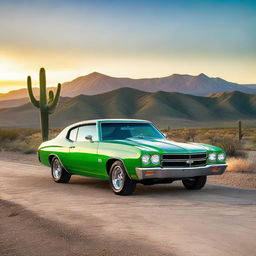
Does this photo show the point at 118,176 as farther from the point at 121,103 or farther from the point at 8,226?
the point at 121,103

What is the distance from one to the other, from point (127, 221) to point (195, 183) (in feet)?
14.9

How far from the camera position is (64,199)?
1134cm

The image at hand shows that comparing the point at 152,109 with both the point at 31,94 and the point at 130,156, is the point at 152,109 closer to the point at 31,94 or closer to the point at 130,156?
the point at 31,94

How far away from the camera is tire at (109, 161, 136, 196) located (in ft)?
37.9

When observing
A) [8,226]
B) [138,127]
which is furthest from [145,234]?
[138,127]

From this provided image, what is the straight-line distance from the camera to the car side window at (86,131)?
12938 millimetres

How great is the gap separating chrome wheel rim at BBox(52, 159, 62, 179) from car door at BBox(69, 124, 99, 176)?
2.60 ft

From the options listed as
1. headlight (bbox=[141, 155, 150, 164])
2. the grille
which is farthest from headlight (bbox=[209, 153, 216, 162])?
headlight (bbox=[141, 155, 150, 164])

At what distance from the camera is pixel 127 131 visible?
511 inches

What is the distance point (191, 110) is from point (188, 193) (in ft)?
558

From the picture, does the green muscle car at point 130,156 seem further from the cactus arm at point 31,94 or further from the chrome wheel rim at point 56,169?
the cactus arm at point 31,94

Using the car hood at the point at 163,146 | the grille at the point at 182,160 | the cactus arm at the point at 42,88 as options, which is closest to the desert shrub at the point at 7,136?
the cactus arm at the point at 42,88

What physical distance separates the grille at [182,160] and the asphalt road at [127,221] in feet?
2.24

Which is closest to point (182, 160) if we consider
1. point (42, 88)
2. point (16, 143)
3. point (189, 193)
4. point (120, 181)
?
point (189, 193)
